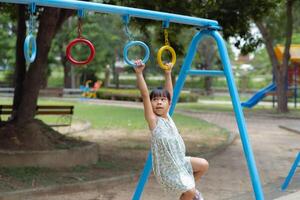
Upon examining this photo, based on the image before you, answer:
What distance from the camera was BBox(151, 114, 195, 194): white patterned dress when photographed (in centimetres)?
455

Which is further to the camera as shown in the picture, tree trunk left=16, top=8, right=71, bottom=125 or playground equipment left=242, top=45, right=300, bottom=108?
playground equipment left=242, top=45, right=300, bottom=108

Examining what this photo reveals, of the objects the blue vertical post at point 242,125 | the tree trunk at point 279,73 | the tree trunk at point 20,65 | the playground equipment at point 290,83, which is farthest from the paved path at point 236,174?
the playground equipment at point 290,83

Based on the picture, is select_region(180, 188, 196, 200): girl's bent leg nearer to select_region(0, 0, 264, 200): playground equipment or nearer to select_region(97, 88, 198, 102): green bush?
select_region(0, 0, 264, 200): playground equipment

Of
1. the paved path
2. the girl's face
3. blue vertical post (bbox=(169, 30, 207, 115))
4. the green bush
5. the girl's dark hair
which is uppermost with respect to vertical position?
→ blue vertical post (bbox=(169, 30, 207, 115))

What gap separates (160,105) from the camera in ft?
15.2

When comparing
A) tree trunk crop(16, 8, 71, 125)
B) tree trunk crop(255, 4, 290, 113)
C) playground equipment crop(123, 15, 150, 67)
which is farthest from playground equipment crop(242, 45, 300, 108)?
playground equipment crop(123, 15, 150, 67)

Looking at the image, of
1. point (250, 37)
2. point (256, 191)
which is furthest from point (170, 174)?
point (250, 37)

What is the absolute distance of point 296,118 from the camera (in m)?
21.3

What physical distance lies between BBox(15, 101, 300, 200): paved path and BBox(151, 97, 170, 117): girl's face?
9.55 ft

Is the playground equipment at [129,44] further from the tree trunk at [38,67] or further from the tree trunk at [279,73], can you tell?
the tree trunk at [279,73]

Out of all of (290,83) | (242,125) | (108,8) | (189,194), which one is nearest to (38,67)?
(108,8)

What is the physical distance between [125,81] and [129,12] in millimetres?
49047

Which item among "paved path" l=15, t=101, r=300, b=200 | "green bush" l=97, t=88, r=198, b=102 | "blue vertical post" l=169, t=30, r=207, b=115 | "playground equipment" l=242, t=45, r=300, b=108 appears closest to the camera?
"blue vertical post" l=169, t=30, r=207, b=115

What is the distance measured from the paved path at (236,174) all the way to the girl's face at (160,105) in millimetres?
A: 2912
